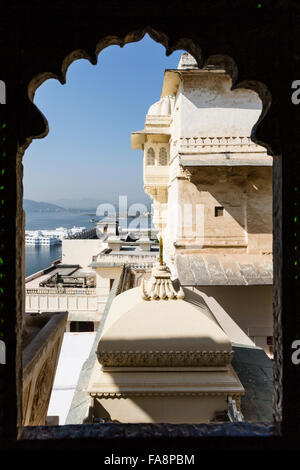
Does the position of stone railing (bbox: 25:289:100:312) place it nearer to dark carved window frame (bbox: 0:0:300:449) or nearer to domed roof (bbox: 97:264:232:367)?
domed roof (bbox: 97:264:232:367)

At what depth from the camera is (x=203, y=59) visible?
68.4 inches

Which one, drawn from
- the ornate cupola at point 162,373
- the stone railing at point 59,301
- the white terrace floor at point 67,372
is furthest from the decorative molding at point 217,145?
the stone railing at point 59,301

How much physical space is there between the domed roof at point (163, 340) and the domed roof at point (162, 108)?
8840mm

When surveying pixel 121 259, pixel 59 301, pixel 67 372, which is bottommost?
pixel 67 372

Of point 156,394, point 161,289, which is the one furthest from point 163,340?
point 161,289

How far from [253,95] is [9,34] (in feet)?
29.0

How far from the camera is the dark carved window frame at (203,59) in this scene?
1.63 metres

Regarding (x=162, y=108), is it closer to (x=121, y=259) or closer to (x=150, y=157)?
(x=150, y=157)

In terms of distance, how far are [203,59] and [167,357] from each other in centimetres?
340

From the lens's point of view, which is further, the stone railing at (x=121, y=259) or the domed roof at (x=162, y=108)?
the stone railing at (x=121, y=259)

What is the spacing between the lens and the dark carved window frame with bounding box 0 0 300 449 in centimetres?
163

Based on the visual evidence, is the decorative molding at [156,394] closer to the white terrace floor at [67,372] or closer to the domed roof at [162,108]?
the white terrace floor at [67,372]

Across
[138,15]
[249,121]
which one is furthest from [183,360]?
[249,121]
